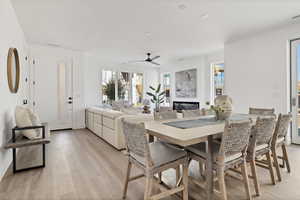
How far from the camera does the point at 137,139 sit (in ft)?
5.12

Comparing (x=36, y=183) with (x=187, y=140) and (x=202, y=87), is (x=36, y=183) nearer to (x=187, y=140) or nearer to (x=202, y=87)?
(x=187, y=140)

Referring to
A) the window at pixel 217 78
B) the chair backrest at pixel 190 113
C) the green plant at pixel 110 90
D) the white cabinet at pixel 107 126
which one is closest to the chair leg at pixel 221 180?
the chair backrest at pixel 190 113

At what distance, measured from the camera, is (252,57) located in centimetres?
422

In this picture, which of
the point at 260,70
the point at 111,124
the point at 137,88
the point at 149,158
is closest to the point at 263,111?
the point at 260,70

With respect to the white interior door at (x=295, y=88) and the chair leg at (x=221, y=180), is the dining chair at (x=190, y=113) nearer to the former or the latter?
the chair leg at (x=221, y=180)

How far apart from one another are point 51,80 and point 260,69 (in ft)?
19.0

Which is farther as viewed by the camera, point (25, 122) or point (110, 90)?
point (110, 90)

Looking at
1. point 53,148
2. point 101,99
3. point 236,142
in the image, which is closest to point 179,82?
point 101,99

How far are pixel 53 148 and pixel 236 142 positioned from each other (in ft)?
11.5

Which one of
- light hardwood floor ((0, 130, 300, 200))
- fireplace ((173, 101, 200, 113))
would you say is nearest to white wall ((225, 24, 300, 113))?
light hardwood floor ((0, 130, 300, 200))

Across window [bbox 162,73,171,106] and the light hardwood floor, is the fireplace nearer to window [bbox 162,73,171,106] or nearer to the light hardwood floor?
window [bbox 162,73,171,106]

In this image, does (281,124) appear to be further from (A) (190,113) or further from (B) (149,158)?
(B) (149,158)

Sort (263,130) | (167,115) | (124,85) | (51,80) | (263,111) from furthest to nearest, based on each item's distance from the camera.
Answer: (124,85), (51,80), (263,111), (167,115), (263,130)

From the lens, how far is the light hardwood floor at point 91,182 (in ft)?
6.17
